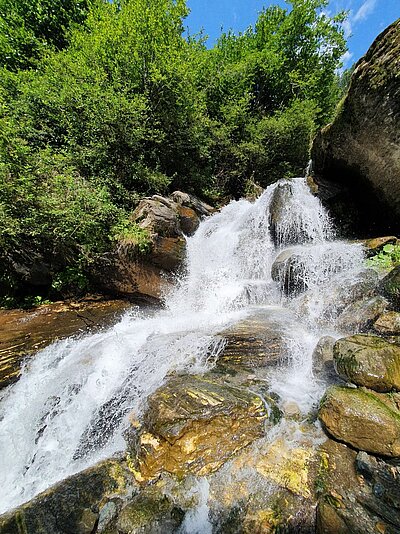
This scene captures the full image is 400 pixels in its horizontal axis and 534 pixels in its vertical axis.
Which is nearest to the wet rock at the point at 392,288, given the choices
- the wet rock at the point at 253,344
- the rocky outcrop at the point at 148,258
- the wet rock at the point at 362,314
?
the wet rock at the point at 362,314

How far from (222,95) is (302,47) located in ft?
21.5

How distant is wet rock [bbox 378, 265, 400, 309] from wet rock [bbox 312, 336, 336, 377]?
109 cm

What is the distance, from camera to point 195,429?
8.57 ft

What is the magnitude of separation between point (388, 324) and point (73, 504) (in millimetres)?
4084

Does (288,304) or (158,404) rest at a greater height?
(288,304)

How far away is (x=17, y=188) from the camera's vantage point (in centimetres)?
608

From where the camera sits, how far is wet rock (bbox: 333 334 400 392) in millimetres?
2623

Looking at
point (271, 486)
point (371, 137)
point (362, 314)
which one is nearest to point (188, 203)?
point (371, 137)

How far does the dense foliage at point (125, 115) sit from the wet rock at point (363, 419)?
19.1 feet

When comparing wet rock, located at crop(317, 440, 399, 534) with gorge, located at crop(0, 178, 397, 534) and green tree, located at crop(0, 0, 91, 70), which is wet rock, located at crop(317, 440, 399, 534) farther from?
green tree, located at crop(0, 0, 91, 70)

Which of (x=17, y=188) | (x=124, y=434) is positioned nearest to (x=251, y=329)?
(x=124, y=434)

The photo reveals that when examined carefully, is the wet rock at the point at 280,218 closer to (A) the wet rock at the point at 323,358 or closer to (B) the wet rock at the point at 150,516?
(A) the wet rock at the point at 323,358

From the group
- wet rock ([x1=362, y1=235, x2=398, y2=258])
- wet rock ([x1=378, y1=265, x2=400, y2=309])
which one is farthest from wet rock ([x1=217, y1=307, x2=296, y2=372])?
wet rock ([x1=362, y1=235, x2=398, y2=258])

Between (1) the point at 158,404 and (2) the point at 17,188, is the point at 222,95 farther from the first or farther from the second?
(1) the point at 158,404
